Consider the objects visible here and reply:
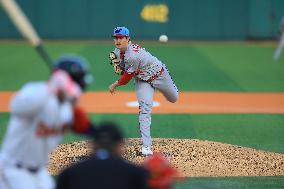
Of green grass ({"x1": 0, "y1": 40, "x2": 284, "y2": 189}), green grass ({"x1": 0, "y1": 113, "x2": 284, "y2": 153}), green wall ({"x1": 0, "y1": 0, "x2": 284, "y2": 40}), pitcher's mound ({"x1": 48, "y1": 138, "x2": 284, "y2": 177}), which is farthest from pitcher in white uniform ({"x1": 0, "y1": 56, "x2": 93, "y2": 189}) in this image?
green wall ({"x1": 0, "y1": 0, "x2": 284, "y2": 40})

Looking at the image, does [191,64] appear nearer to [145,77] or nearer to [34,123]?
[145,77]

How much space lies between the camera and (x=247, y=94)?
1789 centimetres

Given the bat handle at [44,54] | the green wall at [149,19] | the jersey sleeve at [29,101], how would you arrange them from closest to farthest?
the jersey sleeve at [29,101]
the bat handle at [44,54]
the green wall at [149,19]

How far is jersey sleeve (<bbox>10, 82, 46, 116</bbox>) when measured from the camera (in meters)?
5.08

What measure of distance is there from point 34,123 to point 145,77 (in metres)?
5.51

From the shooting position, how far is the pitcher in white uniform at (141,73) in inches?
419

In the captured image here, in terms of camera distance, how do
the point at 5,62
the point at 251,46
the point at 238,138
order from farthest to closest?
the point at 251,46, the point at 5,62, the point at 238,138

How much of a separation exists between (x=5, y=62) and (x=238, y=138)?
1321cm

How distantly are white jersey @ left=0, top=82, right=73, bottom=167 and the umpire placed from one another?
22.6 inches

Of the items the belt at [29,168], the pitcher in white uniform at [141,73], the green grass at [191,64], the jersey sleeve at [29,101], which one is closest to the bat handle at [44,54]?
the jersey sleeve at [29,101]

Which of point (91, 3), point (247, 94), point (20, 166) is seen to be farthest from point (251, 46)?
point (20, 166)

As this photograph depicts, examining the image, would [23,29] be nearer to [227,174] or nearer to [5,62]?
[227,174]

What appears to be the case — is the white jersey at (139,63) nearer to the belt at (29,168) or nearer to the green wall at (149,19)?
the belt at (29,168)

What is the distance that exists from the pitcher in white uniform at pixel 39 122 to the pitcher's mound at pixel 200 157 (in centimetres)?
393
